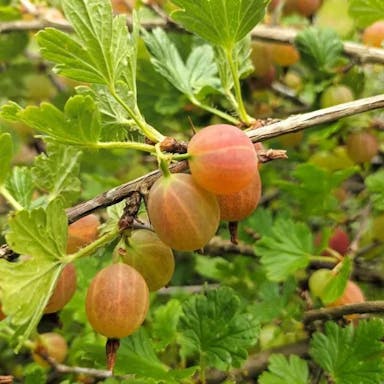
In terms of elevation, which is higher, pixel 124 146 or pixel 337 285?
pixel 124 146

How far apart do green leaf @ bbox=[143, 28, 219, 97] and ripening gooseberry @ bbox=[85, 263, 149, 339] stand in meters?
0.42

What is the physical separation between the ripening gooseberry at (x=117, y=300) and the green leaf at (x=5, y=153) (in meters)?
0.20

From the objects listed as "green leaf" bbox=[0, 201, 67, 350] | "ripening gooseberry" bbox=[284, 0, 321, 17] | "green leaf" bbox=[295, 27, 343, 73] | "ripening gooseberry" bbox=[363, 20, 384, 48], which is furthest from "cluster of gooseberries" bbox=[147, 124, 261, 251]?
"ripening gooseberry" bbox=[284, 0, 321, 17]

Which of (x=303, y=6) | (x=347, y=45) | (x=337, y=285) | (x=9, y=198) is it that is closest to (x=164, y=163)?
(x=9, y=198)

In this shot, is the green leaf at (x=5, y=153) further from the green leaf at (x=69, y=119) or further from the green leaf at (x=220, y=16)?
the green leaf at (x=220, y=16)

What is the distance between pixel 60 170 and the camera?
0.87 metres

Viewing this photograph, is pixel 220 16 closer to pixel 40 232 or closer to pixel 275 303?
pixel 40 232

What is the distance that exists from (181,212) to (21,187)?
299 millimetres

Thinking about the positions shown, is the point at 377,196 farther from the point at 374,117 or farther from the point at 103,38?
the point at 103,38

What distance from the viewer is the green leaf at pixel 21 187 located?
0.87 m

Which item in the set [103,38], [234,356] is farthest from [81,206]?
[234,356]

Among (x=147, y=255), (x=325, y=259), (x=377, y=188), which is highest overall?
(x=147, y=255)

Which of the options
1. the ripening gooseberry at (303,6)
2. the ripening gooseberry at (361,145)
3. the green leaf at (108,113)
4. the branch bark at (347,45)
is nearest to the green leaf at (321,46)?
the branch bark at (347,45)

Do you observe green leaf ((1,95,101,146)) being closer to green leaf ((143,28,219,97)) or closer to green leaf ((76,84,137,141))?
green leaf ((76,84,137,141))
